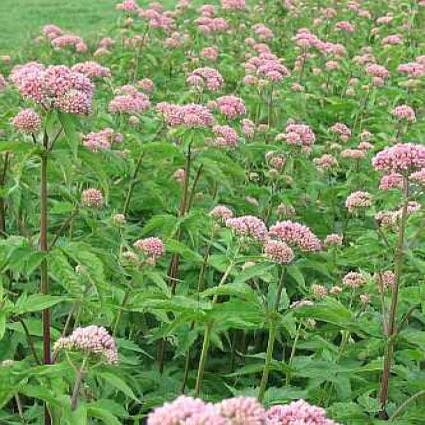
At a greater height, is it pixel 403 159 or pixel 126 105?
pixel 403 159

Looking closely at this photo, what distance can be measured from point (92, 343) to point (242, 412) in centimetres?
131

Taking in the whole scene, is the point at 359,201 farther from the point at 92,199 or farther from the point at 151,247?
the point at 92,199

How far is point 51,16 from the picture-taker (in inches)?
738

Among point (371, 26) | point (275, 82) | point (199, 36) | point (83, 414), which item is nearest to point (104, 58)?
point (199, 36)

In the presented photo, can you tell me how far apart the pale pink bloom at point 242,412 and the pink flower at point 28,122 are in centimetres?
225

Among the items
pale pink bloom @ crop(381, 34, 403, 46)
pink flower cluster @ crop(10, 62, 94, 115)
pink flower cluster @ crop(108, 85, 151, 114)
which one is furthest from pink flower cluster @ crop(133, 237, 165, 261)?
pale pink bloom @ crop(381, 34, 403, 46)

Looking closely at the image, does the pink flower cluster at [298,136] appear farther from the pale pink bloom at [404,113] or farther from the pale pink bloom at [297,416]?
the pale pink bloom at [297,416]

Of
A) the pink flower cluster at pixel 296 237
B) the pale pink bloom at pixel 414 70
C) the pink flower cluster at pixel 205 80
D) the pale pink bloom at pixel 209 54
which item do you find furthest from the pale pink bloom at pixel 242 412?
the pale pink bloom at pixel 209 54

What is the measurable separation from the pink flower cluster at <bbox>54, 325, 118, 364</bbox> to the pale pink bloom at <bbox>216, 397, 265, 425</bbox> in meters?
1.28

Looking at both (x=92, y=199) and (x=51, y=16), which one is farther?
(x=51, y=16)

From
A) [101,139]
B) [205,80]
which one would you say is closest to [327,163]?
[205,80]

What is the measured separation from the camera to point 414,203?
5105mm

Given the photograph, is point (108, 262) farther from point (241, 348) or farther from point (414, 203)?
point (414, 203)

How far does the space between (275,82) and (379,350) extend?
3823mm
